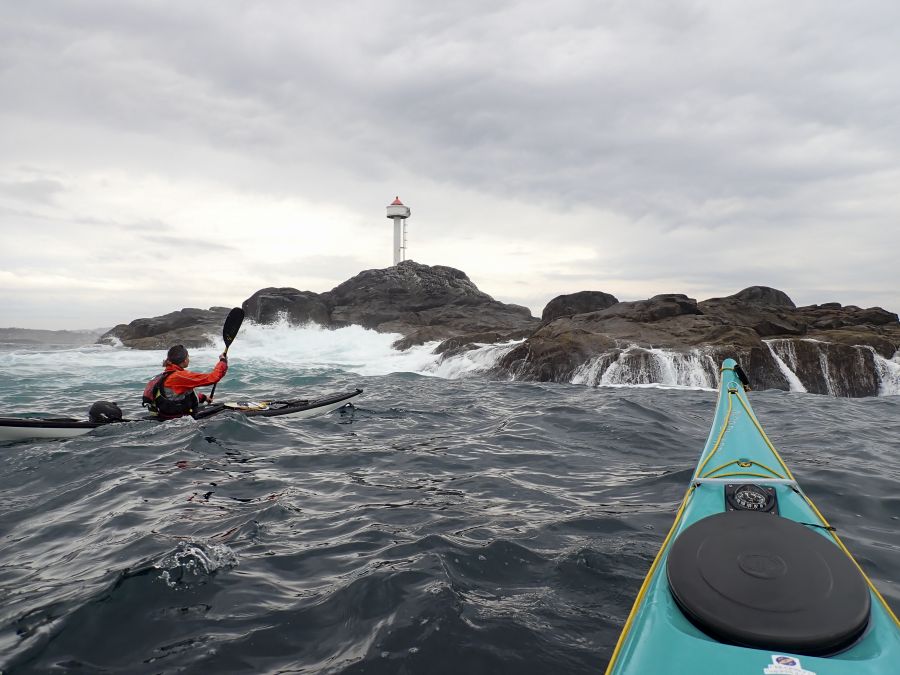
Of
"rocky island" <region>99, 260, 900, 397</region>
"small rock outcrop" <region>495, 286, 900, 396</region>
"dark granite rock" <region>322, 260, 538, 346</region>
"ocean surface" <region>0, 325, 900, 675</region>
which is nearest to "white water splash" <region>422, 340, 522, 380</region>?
"rocky island" <region>99, 260, 900, 397</region>

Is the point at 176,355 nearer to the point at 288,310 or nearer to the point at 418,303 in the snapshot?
the point at 288,310

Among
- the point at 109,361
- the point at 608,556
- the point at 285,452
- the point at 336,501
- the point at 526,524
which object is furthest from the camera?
the point at 109,361

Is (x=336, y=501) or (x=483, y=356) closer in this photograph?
(x=336, y=501)

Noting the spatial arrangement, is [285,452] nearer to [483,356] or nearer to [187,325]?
[483,356]

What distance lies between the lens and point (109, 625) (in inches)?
110

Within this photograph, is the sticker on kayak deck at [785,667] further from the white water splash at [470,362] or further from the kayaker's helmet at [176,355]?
the white water splash at [470,362]

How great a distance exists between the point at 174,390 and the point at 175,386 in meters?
0.07

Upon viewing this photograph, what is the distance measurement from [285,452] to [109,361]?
20.6 meters

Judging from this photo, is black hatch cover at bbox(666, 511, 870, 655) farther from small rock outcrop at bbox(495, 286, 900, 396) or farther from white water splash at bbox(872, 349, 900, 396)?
white water splash at bbox(872, 349, 900, 396)

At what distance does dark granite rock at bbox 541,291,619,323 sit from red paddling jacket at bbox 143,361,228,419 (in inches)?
928

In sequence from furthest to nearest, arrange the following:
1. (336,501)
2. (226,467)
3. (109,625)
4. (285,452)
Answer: (285,452)
(226,467)
(336,501)
(109,625)

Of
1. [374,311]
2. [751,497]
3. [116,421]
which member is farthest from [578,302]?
[751,497]

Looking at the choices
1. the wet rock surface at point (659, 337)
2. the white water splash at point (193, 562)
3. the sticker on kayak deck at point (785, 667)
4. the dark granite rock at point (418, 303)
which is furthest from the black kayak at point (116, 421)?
the dark granite rock at point (418, 303)

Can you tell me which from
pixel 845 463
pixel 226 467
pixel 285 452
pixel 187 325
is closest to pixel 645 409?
pixel 845 463
